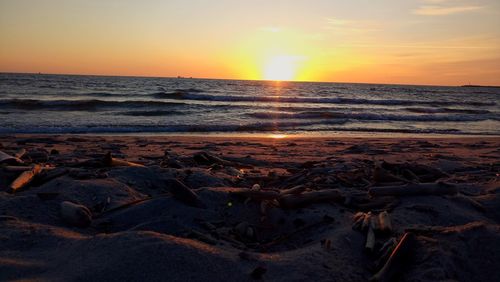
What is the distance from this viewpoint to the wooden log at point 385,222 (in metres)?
4.04

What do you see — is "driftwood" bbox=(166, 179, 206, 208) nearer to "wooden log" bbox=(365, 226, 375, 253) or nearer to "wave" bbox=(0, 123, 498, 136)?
"wooden log" bbox=(365, 226, 375, 253)

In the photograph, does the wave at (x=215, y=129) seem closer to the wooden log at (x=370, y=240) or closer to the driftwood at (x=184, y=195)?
the driftwood at (x=184, y=195)

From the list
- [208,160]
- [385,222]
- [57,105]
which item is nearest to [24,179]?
[208,160]

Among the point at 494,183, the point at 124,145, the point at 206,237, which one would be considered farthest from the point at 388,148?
the point at 206,237

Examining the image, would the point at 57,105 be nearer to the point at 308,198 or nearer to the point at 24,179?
the point at 24,179

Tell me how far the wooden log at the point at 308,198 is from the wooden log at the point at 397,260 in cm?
138

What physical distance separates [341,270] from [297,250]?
0.50m

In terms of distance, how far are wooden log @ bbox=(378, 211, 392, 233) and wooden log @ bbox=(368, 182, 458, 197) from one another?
37.5 inches

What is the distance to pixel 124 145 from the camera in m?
11.6

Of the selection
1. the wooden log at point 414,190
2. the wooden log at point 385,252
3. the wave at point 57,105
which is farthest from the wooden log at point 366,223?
the wave at point 57,105

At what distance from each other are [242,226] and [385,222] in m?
1.40

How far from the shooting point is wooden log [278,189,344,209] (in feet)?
15.8

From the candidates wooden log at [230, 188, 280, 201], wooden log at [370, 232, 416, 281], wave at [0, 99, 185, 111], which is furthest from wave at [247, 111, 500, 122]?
wooden log at [370, 232, 416, 281]

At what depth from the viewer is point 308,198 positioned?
4.92m
